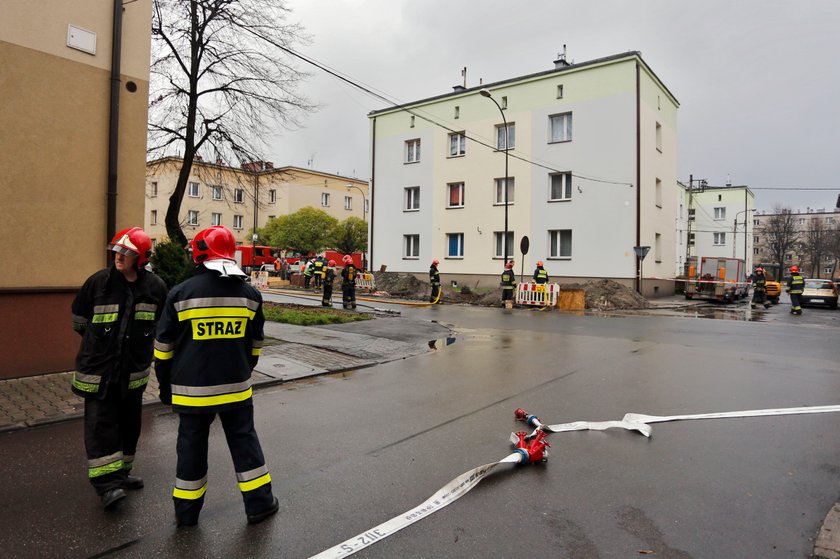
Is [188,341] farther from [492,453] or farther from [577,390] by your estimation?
[577,390]

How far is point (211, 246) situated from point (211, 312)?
41 centimetres

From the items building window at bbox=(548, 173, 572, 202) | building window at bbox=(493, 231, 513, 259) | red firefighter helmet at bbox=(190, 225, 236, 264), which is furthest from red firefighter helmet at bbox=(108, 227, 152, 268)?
building window at bbox=(493, 231, 513, 259)

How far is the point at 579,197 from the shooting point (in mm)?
26797

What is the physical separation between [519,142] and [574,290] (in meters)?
11.2

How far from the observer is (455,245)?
31391 millimetres

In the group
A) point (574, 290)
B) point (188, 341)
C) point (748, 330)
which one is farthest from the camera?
point (574, 290)

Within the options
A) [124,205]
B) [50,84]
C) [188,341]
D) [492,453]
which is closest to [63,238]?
[124,205]

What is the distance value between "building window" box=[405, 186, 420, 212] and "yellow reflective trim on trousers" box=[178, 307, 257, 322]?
98.1ft

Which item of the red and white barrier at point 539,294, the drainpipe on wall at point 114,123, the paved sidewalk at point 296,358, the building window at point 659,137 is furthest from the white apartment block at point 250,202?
the drainpipe on wall at point 114,123

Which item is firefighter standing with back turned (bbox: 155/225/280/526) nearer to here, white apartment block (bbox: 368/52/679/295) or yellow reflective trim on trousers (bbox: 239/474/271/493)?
yellow reflective trim on trousers (bbox: 239/474/271/493)

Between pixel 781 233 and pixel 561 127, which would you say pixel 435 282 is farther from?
pixel 781 233

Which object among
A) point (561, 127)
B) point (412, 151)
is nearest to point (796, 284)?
point (561, 127)

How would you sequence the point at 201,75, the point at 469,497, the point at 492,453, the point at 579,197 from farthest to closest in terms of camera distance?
1. the point at 579,197
2. the point at 201,75
3. the point at 492,453
4. the point at 469,497

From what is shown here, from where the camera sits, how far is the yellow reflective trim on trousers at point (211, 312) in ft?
10.6
